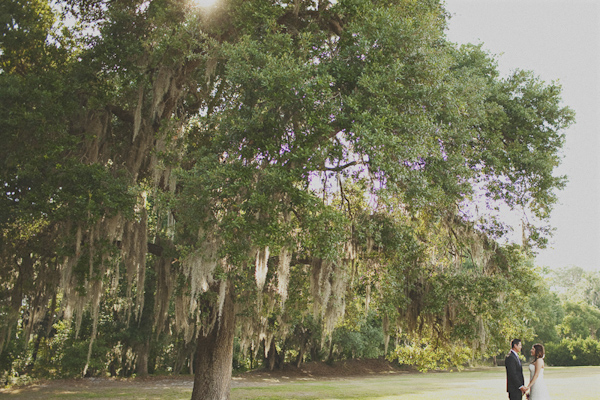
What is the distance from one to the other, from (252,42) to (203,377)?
299 inches

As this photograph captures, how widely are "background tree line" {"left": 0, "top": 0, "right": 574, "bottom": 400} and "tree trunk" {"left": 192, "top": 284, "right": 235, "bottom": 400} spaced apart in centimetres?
5

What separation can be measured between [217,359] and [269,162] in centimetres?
547

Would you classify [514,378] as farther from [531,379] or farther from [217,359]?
Result: [217,359]

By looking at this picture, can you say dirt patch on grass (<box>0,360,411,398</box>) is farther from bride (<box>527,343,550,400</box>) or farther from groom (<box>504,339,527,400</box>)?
bride (<box>527,343,550,400</box>)

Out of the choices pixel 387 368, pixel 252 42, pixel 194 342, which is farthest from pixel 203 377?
pixel 387 368

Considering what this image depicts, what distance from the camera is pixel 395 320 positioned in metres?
10.7

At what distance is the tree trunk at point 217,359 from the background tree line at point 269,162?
0.05 meters

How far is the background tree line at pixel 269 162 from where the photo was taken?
295 inches

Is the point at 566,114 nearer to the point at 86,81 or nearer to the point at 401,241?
the point at 401,241

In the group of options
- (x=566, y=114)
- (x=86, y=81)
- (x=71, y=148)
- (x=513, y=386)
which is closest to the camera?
(x=513, y=386)

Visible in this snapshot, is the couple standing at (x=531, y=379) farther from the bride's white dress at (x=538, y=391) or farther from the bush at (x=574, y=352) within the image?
the bush at (x=574, y=352)

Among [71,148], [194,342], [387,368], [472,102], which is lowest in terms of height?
[387,368]

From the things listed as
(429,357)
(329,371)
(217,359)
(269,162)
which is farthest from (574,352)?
(269,162)

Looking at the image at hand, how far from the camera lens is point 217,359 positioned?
10445 mm
